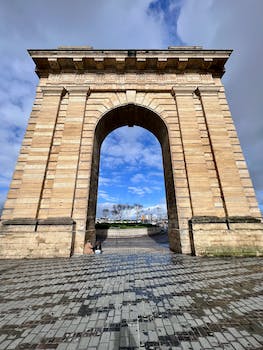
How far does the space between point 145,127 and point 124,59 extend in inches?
196

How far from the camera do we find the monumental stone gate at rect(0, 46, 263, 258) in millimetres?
8984

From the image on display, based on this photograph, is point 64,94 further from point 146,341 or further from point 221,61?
point 146,341

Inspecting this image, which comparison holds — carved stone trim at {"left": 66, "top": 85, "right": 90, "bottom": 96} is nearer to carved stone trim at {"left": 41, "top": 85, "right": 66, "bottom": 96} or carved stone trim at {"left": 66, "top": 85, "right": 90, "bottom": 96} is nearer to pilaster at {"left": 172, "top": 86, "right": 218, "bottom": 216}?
carved stone trim at {"left": 41, "top": 85, "right": 66, "bottom": 96}

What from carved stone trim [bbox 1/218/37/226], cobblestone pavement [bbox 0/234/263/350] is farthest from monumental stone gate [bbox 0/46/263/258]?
cobblestone pavement [bbox 0/234/263/350]

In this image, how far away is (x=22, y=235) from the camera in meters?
8.73

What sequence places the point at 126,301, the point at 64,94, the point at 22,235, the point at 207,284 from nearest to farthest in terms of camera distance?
the point at 126,301, the point at 207,284, the point at 22,235, the point at 64,94

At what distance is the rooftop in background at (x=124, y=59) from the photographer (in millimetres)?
12281

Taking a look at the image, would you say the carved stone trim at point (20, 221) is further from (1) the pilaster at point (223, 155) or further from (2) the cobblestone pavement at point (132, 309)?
(1) the pilaster at point (223, 155)

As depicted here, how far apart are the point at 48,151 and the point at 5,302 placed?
831 centimetres

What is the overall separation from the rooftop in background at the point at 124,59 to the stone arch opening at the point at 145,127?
3293 mm

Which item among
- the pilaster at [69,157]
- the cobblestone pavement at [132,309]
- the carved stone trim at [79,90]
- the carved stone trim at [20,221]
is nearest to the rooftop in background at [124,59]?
the carved stone trim at [79,90]

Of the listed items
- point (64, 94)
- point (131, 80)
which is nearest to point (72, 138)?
point (64, 94)

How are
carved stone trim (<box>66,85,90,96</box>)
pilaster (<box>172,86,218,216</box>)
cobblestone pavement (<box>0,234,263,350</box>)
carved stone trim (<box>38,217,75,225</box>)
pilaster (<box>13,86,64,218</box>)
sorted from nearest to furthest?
cobblestone pavement (<box>0,234,263,350</box>), carved stone trim (<box>38,217,75,225</box>), pilaster (<box>13,86,64,218</box>), pilaster (<box>172,86,218,216</box>), carved stone trim (<box>66,85,90,96</box>)

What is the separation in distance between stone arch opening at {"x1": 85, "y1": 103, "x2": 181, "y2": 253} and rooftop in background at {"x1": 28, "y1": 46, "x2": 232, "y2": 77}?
329cm
